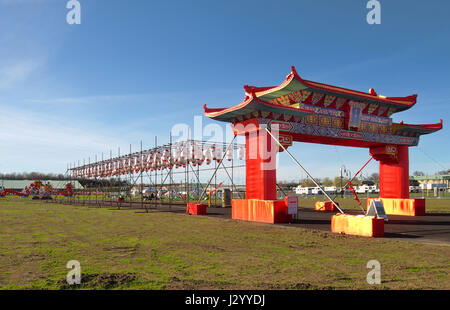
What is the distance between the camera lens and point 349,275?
6391 mm

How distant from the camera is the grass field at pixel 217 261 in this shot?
231 inches

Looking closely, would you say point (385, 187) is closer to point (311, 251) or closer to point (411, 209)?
point (411, 209)

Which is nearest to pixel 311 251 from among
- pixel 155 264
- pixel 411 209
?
pixel 155 264

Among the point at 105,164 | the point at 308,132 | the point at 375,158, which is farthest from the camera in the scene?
the point at 105,164

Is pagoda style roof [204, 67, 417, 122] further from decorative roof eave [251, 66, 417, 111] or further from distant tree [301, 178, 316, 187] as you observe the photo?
distant tree [301, 178, 316, 187]

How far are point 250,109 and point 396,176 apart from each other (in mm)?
11239

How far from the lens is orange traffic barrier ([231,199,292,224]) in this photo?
16.2 metres

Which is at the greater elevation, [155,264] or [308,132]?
[308,132]

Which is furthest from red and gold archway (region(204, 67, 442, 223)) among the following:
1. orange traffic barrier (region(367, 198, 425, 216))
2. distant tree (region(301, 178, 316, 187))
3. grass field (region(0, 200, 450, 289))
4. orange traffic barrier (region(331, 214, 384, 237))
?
distant tree (region(301, 178, 316, 187))

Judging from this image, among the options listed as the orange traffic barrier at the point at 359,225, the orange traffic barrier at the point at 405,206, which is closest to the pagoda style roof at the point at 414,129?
the orange traffic barrier at the point at 405,206

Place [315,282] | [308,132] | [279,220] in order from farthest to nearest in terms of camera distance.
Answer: [308,132]
[279,220]
[315,282]

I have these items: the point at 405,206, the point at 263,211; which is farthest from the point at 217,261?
the point at 405,206

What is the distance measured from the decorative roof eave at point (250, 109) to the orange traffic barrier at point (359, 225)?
5864mm
